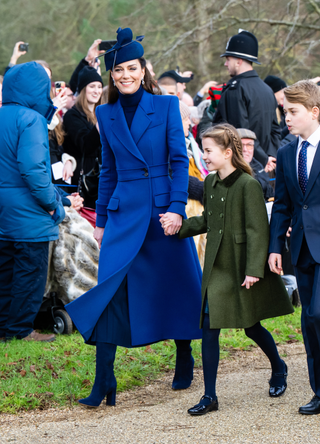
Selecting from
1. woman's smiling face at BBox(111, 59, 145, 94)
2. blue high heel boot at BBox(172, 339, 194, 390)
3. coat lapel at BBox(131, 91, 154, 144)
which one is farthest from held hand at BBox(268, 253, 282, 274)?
woman's smiling face at BBox(111, 59, 145, 94)

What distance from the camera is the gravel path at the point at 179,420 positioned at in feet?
10.5

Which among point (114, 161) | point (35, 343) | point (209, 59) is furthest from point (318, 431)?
point (209, 59)

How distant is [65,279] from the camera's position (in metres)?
5.49

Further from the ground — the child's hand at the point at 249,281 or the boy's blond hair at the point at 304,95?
the boy's blond hair at the point at 304,95

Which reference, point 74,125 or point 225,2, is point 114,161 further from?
point 225,2

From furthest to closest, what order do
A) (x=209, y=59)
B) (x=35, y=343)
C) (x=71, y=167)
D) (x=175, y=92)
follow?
(x=209, y=59)
(x=175, y=92)
(x=71, y=167)
(x=35, y=343)

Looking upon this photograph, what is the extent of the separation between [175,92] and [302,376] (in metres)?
4.29

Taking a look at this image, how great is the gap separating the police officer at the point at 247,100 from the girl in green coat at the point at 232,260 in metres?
2.86

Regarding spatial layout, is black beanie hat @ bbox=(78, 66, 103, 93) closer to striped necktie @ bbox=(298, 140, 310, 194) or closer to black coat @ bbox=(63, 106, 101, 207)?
black coat @ bbox=(63, 106, 101, 207)

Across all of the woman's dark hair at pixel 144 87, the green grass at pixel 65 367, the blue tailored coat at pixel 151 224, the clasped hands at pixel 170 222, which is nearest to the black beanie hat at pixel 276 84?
the green grass at pixel 65 367

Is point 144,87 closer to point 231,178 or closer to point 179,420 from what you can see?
point 231,178

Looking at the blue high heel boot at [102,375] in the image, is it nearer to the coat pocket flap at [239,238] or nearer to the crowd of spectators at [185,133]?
the coat pocket flap at [239,238]

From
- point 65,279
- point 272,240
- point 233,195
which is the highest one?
point 233,195

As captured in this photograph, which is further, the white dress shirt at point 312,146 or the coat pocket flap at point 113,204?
the coat pocket flap at point 113,204
